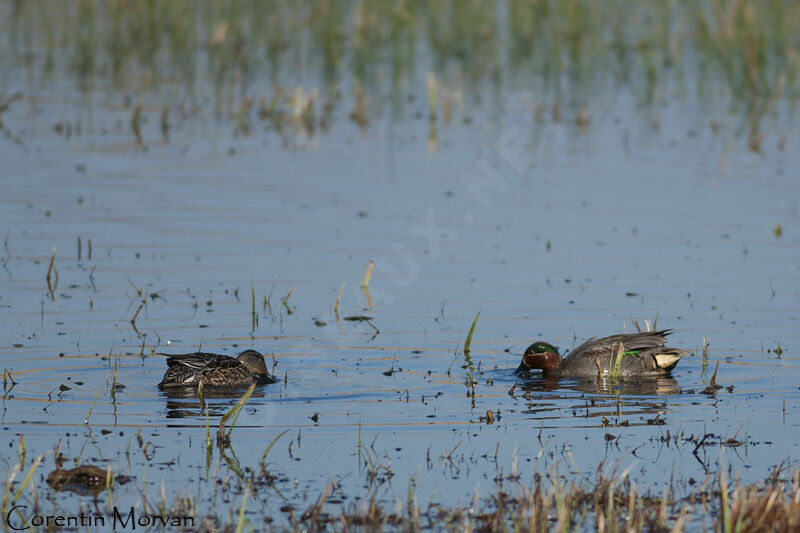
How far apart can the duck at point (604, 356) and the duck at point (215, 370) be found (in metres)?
1.94

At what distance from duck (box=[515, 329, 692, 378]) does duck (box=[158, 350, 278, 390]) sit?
76.2 inches

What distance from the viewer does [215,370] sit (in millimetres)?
9836

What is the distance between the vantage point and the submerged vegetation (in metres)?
22.5

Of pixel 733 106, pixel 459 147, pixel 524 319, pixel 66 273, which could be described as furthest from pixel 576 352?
pixel 733 106

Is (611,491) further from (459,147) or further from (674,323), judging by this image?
(459,147)

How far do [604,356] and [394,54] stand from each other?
1551 centimetres

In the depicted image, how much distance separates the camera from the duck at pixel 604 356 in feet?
33.7

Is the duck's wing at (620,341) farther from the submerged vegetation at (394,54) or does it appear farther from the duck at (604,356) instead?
the submerged vegetation at (394,54)

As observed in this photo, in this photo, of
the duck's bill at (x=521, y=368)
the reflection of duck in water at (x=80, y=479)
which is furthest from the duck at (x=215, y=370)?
the reflection of duck in water at (x=80, y=479)

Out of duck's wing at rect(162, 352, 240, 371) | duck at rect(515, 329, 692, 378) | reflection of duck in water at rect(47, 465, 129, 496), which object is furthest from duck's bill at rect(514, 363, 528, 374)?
reflection of duck in water at rect(47, 465, 129, 496)

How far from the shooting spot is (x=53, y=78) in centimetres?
2411

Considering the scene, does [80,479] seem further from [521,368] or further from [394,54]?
[394,54]

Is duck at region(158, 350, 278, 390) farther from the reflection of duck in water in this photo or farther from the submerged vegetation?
the submerged vegetation

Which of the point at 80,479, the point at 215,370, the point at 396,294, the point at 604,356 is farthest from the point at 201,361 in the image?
the point at 396,294
